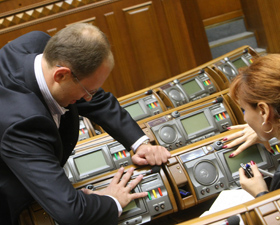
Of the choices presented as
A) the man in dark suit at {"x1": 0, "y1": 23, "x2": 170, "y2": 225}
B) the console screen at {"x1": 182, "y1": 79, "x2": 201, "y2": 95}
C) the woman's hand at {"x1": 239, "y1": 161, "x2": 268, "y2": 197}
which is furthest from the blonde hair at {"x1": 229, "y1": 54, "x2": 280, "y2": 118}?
the console screen at {"x1": 182, "y1": 79, "x2": 201, "y2": 95}

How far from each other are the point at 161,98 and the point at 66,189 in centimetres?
203

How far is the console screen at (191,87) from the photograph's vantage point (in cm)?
353

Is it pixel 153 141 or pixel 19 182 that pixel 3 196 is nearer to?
pixel 19 182

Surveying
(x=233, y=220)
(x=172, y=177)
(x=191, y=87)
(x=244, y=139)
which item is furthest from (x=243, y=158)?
(x=191, y=87)

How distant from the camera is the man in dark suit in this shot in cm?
161

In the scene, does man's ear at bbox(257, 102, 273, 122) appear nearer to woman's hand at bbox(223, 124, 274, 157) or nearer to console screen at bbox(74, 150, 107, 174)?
woman's hand at bbox(223, 124, 274, 157)

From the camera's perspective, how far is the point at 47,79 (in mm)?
1723

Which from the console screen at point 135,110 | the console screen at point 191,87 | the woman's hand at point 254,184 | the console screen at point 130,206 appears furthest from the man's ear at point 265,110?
the console screen at point 191,87

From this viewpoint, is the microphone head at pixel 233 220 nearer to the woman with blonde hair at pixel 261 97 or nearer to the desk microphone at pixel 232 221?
the desk microphone at pixel 232 221

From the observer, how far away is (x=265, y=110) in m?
1.55

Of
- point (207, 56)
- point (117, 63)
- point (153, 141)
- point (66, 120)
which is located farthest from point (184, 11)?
point (66, 120)

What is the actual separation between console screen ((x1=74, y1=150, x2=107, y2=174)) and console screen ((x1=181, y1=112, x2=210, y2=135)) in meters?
0.57

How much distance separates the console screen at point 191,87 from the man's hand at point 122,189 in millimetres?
1630

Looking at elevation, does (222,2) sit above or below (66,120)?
above
